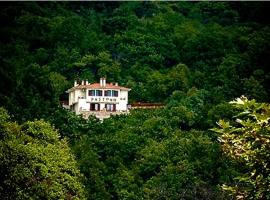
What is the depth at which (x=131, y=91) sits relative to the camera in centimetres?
4184

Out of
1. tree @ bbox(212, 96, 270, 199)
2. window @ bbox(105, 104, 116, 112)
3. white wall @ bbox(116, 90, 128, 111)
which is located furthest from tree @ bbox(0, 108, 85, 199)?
tree @ bbox(212, 96, 270, 199)

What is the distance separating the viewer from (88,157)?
30969 mm

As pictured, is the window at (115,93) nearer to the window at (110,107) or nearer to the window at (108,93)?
the window at (108,93)

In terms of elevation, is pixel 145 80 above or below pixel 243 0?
below

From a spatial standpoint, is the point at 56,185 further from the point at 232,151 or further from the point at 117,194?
the point at 232,151

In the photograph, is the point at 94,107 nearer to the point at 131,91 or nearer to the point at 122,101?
the point at 122,101

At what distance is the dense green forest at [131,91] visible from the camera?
26781 millimetres

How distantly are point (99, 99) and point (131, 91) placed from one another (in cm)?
350

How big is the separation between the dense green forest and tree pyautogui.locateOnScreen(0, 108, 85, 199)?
5cm

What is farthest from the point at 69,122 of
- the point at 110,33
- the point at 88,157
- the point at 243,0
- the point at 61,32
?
the point at 243,0

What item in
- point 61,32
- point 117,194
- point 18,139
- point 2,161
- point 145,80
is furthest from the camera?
point 61,32

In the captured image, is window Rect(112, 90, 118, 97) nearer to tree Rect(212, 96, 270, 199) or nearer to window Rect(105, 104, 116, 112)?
window Rect(105, 104, 116, 112)

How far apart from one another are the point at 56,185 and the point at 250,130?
19207 mm

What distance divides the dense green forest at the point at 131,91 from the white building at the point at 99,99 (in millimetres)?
1257
